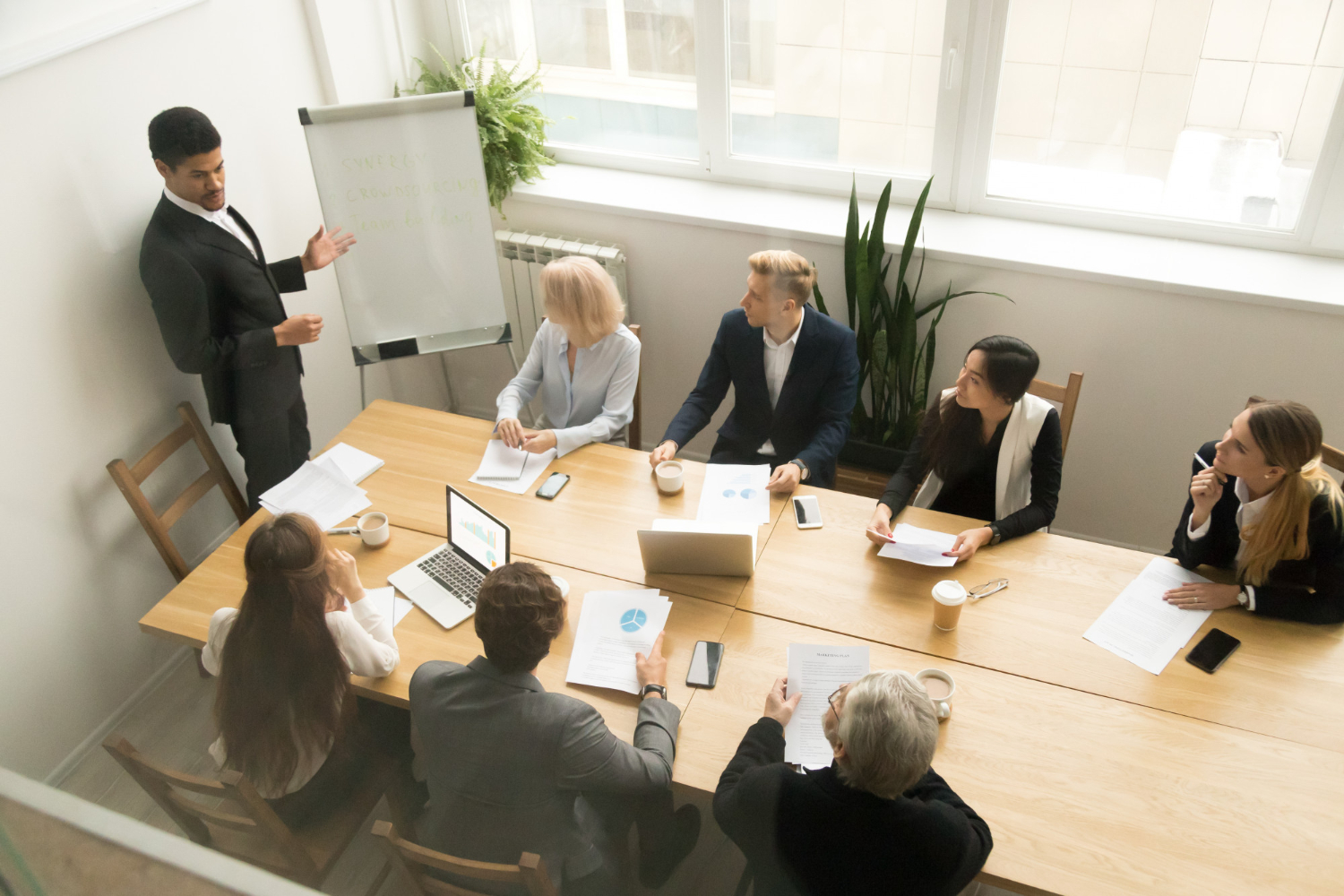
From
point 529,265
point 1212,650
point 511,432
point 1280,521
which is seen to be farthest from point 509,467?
point 1280,521

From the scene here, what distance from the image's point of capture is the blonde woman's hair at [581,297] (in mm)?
2795

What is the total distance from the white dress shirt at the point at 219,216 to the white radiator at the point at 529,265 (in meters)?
0.98

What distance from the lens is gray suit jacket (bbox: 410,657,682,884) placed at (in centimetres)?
168

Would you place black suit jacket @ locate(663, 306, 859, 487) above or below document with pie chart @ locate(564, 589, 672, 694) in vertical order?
above

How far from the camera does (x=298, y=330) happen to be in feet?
9.18

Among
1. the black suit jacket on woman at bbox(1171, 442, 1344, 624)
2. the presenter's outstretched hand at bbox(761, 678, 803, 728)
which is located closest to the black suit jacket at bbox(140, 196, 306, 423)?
the presenter's outstretched hand at bbox(761, 678, 803, 728)

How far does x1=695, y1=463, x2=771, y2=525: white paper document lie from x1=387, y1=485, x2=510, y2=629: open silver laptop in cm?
57

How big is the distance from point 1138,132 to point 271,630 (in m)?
3.12

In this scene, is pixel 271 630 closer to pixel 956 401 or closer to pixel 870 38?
pixel 956 401

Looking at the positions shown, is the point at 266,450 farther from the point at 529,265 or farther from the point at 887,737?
the point at 887,737

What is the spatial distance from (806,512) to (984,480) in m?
0.56

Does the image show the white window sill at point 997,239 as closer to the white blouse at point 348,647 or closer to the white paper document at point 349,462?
the white paper document at point 349,462

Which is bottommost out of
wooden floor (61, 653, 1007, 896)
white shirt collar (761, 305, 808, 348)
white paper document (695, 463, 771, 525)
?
wooden floor (61, 653, 1007, 896)

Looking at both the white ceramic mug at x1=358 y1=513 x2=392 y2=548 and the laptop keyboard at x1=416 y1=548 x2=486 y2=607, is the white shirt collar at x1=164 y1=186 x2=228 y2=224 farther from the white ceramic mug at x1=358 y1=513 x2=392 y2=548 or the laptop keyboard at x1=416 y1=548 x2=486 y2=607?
the laptop keyboard at x1=416 y1=548 x2=486 y2=607
